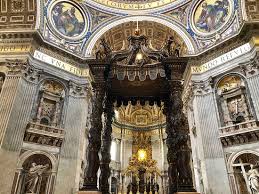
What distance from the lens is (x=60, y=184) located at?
854 centimetres

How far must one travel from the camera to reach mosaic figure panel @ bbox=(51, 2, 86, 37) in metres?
11.2

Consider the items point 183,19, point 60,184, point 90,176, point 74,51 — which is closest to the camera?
point 90,176

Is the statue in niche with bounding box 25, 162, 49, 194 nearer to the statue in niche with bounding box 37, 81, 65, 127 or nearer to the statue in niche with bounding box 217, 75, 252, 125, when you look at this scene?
the statue in niche with bounding box 37, 81, 65, 127

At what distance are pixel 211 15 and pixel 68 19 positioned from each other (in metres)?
7.13

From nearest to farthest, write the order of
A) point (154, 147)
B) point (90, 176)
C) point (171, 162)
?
point (90, 176) → point (171, 162) → point (154, 147)

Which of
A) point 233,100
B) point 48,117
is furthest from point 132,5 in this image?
point 48,117

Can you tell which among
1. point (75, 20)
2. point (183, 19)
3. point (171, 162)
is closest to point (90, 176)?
point (171, 162)

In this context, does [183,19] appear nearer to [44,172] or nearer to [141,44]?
[141,44]

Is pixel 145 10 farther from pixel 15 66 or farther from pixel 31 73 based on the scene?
pixel 15 66

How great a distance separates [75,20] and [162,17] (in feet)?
15.3

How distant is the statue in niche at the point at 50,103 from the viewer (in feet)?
31.1

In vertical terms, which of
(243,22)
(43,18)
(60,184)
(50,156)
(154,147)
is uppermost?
(43,18)

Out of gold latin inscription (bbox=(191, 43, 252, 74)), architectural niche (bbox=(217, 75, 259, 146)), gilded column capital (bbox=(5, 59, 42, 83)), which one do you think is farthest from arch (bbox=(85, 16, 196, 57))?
gilded column capital (bbox=(5, 59, 42, 83))

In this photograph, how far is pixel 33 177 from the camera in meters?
8.36
